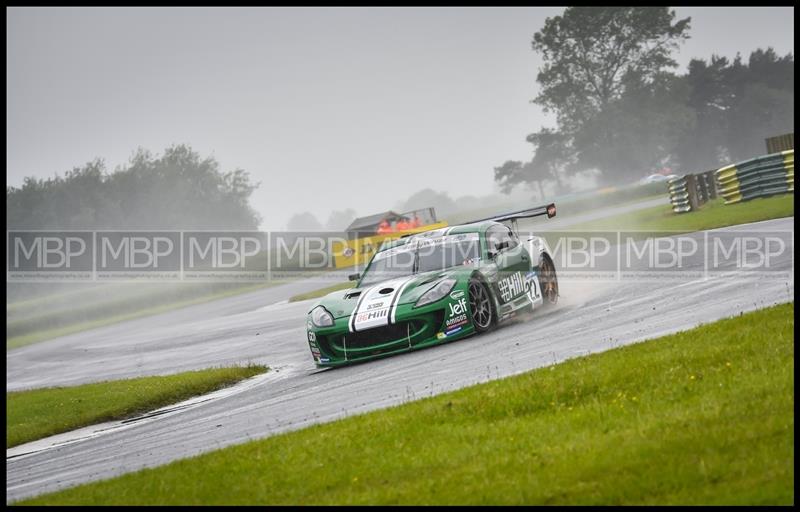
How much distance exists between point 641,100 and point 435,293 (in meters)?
77.7

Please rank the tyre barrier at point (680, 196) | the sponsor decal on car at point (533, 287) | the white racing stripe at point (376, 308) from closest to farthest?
the white racing stripe at point (376, 308) → the sponsor decal on car at point (533, 287) → the tyre barrier at point (680, 196)

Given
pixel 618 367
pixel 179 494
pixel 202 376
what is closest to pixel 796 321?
pixel 618 367

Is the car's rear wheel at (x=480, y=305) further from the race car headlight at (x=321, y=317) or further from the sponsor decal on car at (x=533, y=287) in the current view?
the race car headlight at (x=321, y=317)

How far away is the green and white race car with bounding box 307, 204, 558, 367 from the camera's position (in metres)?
12.3

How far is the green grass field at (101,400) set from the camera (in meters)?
12.0

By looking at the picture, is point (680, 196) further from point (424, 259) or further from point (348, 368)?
point (348, 368)

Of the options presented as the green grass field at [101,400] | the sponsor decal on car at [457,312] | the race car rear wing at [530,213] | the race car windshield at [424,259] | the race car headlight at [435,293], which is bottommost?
the green grass field at [101,400]

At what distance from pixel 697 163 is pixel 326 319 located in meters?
84.3

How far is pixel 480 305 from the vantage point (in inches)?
507

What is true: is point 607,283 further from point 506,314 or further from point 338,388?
point 338,388

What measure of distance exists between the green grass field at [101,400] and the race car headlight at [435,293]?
2851mm

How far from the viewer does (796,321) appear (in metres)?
8.65

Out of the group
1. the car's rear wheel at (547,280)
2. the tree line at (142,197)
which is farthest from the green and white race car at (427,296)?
the tree line at (142,197)

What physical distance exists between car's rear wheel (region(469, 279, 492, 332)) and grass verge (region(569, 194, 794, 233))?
12165mm
